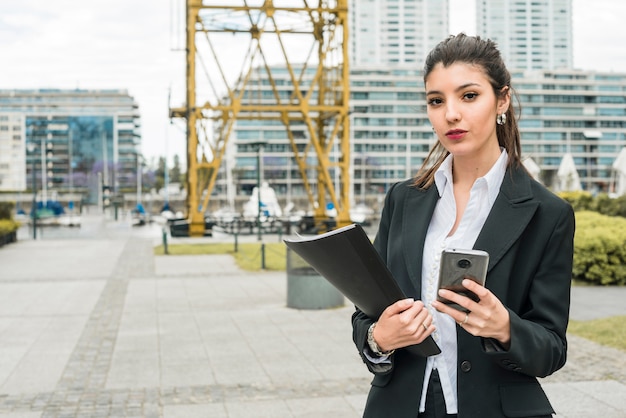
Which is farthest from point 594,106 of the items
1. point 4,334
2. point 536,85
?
point 4,334

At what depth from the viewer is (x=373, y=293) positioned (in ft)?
6.39

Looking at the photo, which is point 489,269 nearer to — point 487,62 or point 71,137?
point 487,62

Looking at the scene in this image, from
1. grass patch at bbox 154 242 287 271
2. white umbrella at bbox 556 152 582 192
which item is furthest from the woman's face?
white umbrella at bbox 556 152 582 192

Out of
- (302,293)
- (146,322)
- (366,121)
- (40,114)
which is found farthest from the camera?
→ (40,114)

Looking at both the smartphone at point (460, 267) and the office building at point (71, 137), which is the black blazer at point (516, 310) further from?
the office building at point (71, 137)

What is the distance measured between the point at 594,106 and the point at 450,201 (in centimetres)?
14283

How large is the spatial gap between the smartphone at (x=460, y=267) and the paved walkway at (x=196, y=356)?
470 cm

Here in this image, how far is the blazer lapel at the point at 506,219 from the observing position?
1.98 metres

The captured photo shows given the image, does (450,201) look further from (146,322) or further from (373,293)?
(146,322)

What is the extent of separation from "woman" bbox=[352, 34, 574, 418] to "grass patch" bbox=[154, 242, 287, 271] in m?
16.3

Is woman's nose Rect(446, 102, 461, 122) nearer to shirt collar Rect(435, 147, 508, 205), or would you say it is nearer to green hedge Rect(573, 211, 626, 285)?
shirt collar Rect(435, 147, 508, 205)

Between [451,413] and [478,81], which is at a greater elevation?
[478,81]

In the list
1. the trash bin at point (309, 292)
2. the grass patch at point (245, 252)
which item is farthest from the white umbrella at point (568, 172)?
the trash bin at point (309, 292)

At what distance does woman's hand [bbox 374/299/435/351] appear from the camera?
1.90 meters
